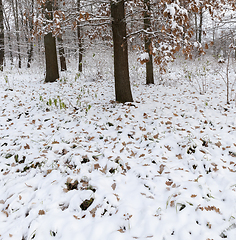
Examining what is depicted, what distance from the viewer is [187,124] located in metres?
4.20

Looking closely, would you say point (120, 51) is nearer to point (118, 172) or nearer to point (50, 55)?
point (118, 172)

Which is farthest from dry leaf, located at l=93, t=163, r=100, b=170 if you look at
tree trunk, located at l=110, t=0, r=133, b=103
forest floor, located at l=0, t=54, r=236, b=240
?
tree trunk, located at l=110, t=0, r=133, b=103

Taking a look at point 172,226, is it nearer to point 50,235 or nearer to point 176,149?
point 50,235

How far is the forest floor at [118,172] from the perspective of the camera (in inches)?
76.3

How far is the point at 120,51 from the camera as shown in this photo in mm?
5125

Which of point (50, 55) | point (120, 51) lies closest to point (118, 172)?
point (120, 51)

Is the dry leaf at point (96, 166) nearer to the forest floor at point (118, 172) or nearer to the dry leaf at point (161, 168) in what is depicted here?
the forest floor at point (118, 172)

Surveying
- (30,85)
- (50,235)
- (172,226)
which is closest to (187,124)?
(172,226)

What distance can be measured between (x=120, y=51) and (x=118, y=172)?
3614mm

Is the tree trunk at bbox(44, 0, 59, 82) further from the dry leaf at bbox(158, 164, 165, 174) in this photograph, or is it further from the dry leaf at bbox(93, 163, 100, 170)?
the dry leaf at bbox(158, 164, 165, 174)

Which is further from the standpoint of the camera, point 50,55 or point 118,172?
point 50,55

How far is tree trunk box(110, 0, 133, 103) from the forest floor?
415 millimetres

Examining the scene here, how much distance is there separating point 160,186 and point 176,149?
3.63 feet

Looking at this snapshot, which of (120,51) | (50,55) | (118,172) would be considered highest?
(50,55)
